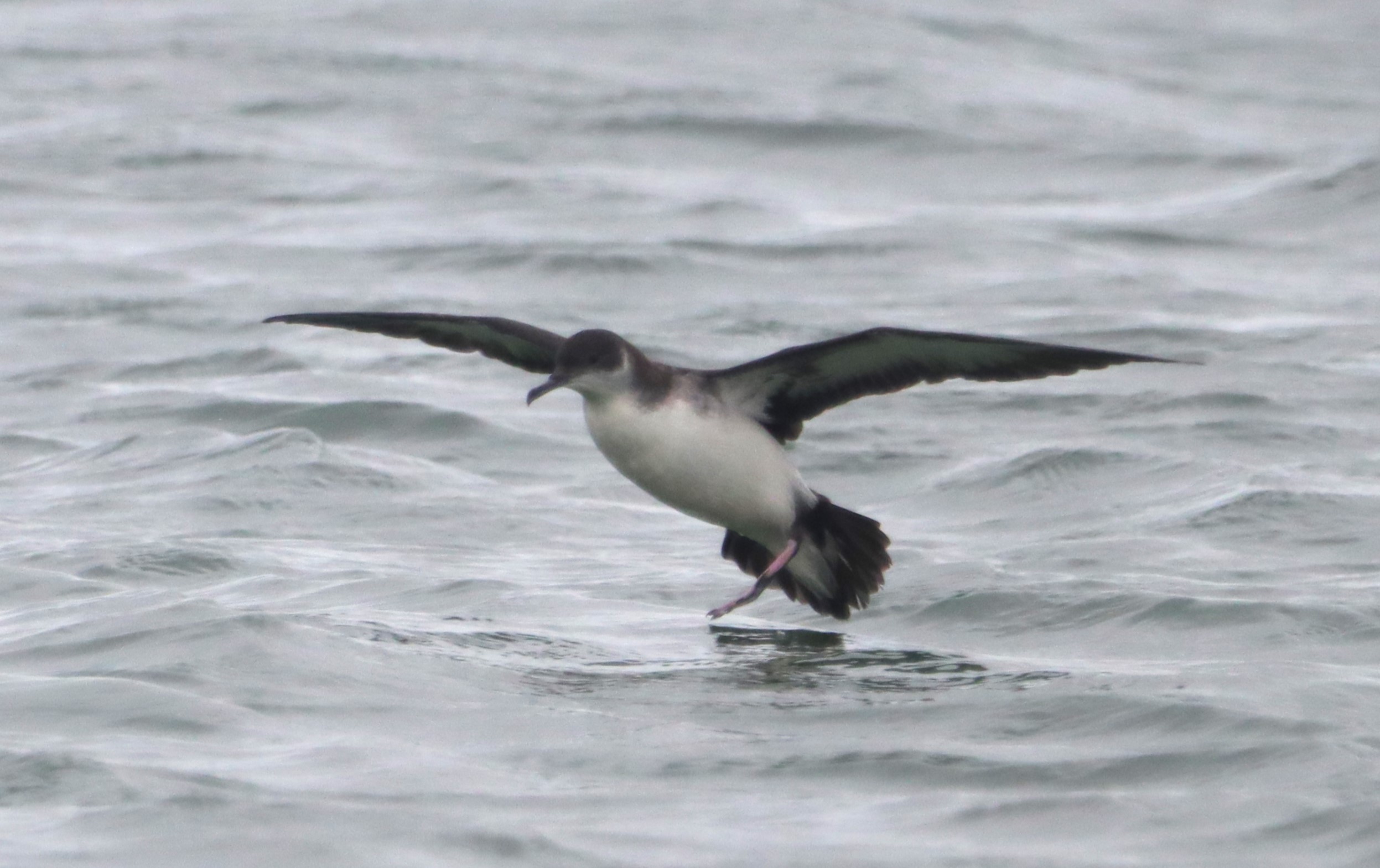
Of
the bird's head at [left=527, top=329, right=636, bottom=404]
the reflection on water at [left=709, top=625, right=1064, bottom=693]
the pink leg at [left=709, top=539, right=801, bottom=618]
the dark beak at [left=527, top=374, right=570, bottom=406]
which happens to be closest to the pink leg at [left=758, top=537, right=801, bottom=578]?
the pink leg at [left=709, top=539, right=801, bottom=618]

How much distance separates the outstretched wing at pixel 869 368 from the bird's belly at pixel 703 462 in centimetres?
13

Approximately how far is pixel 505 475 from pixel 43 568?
2.67 meters

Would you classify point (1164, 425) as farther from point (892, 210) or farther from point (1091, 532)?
point (892, 210)

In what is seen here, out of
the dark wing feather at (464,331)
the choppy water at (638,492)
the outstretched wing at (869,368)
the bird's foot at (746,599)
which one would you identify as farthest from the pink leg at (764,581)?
the dark wing feather at (464,331)

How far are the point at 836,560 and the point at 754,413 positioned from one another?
0.58 metres

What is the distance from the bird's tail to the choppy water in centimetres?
15

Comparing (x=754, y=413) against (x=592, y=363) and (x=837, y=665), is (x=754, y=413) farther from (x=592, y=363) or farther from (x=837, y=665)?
(x=837, y=665)

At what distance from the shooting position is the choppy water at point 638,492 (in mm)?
5422

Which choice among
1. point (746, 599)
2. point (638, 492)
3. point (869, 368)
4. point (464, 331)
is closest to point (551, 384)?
point (464, 331)

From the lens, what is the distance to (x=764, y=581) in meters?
7.57

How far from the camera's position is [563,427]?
11.4 meters

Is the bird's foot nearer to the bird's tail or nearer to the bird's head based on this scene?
the bird's tail

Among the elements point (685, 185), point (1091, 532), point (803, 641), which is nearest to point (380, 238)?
point (685, 185)

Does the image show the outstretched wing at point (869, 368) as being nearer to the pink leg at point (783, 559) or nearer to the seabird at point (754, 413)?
the seabird at point (754, 413)
